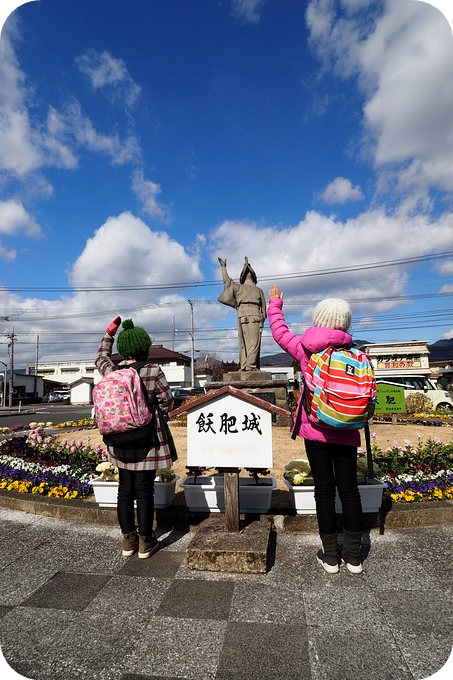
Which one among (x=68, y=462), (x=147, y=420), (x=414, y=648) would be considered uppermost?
(x=147, y=420)

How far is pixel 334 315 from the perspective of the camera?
2.52 m

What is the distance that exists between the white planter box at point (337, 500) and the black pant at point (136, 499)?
1.22 m

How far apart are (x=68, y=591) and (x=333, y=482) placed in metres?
1.83

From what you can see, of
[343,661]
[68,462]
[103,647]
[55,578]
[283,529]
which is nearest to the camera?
[343,661]

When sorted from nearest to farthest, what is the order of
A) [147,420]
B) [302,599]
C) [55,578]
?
[302,599] < [55,578] < [147,420]

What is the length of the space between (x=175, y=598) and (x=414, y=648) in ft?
4.16

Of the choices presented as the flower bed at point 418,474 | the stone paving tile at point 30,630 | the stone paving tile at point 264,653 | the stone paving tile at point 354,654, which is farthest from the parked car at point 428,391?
the stone paving tile at point 30,630

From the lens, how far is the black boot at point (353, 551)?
242 centimetres

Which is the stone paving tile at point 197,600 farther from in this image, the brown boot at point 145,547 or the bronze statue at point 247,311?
the bronze statue at point 247,311

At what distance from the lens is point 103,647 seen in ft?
5.84

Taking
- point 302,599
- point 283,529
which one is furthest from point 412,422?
point 302,599

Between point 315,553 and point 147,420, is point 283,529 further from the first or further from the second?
point 147,420

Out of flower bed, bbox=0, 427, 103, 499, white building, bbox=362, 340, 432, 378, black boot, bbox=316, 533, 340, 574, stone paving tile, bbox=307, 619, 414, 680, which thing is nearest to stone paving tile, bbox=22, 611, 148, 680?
stone paving tile, bbox=307, 619, 414, 680

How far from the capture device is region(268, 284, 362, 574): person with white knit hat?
2.44 metres
